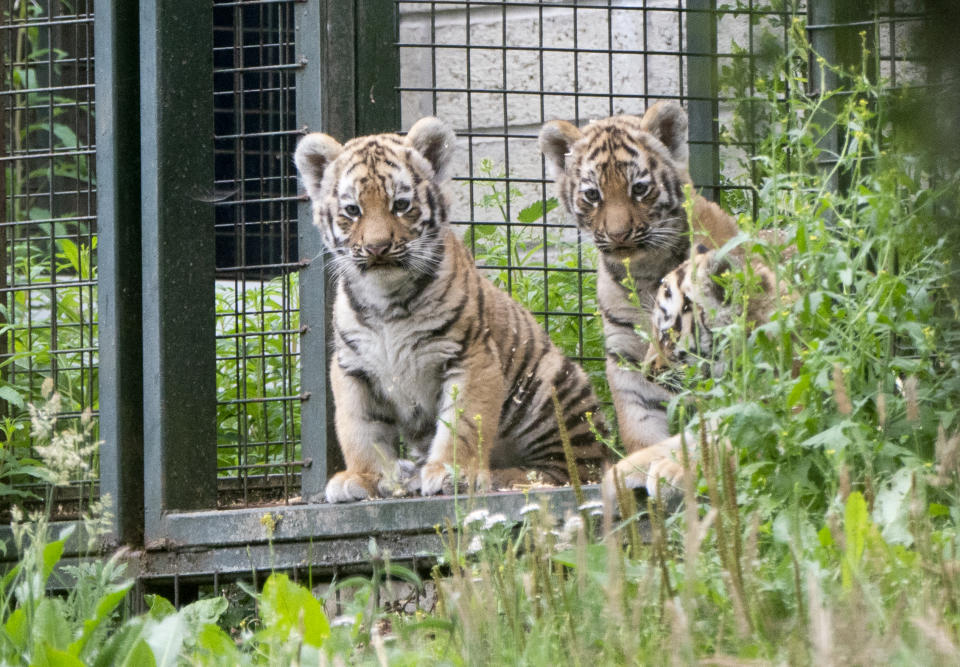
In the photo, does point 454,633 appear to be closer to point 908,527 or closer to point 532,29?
point 908,527

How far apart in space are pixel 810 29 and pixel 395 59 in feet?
4.34

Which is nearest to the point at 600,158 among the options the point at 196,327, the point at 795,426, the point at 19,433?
the point at 196,327

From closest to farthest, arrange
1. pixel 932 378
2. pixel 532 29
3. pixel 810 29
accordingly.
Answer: pixel 932 378 < pixel 810 29 < pixel 532 29

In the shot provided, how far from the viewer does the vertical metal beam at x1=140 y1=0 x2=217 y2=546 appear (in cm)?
399

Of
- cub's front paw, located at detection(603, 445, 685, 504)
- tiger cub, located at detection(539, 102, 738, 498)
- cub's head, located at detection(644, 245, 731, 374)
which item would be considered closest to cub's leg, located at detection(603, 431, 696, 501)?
cub's front paw, located at detection(603, 445, 685, 504)

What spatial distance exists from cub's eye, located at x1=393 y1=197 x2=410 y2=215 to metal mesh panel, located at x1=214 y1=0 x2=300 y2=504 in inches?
13.2

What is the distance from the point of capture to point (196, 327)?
4066 mm

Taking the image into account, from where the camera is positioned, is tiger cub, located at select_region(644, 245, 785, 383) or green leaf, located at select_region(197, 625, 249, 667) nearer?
green leaf, located at select_region(197, 625, 249, 667)

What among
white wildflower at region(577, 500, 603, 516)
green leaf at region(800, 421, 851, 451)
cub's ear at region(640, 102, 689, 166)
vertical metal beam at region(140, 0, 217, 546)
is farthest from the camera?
cub's ear at region(640, 102, 689, 166)

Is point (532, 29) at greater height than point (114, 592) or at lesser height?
greater

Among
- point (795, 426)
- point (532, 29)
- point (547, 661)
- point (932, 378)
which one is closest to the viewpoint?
point (547, 661)

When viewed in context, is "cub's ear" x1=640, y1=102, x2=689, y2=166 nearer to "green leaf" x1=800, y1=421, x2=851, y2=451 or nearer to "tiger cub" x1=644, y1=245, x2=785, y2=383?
"tiger cub" x1=644, y1=245, x2=785, y2=383

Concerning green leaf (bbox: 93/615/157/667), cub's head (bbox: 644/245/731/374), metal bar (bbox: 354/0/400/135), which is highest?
metal bar (bbox: 354/0/400/135)

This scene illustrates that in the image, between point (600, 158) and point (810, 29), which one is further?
point (600, 158)
